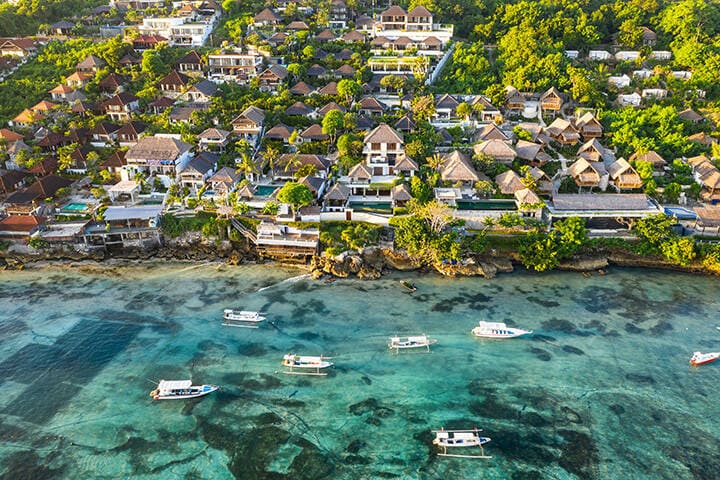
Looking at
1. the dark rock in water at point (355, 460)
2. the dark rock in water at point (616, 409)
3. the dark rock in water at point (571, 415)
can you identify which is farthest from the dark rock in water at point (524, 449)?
the dark rock in water at point (355, 460)

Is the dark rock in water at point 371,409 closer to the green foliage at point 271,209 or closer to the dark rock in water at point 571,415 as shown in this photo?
the dark rock in water at point 571,415

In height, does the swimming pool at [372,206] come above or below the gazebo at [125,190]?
below

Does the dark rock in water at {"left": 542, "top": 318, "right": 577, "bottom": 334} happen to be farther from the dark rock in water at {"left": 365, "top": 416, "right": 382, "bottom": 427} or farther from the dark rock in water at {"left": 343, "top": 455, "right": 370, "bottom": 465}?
the dark rock in water at {"left": 343, "top": 455, "right": 370, "bottom": 465}

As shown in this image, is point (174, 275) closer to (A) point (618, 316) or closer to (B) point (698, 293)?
(A) point (618, 316)

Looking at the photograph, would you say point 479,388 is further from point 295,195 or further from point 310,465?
point 295,195

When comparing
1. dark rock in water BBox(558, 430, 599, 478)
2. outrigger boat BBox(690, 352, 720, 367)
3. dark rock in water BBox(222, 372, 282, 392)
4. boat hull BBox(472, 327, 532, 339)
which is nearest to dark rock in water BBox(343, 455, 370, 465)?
dark rock in water BBox(222, 372, 282, 392)

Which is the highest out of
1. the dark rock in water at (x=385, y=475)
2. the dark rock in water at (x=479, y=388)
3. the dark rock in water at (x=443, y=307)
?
the dark rock in water at (x=443, y=307)
